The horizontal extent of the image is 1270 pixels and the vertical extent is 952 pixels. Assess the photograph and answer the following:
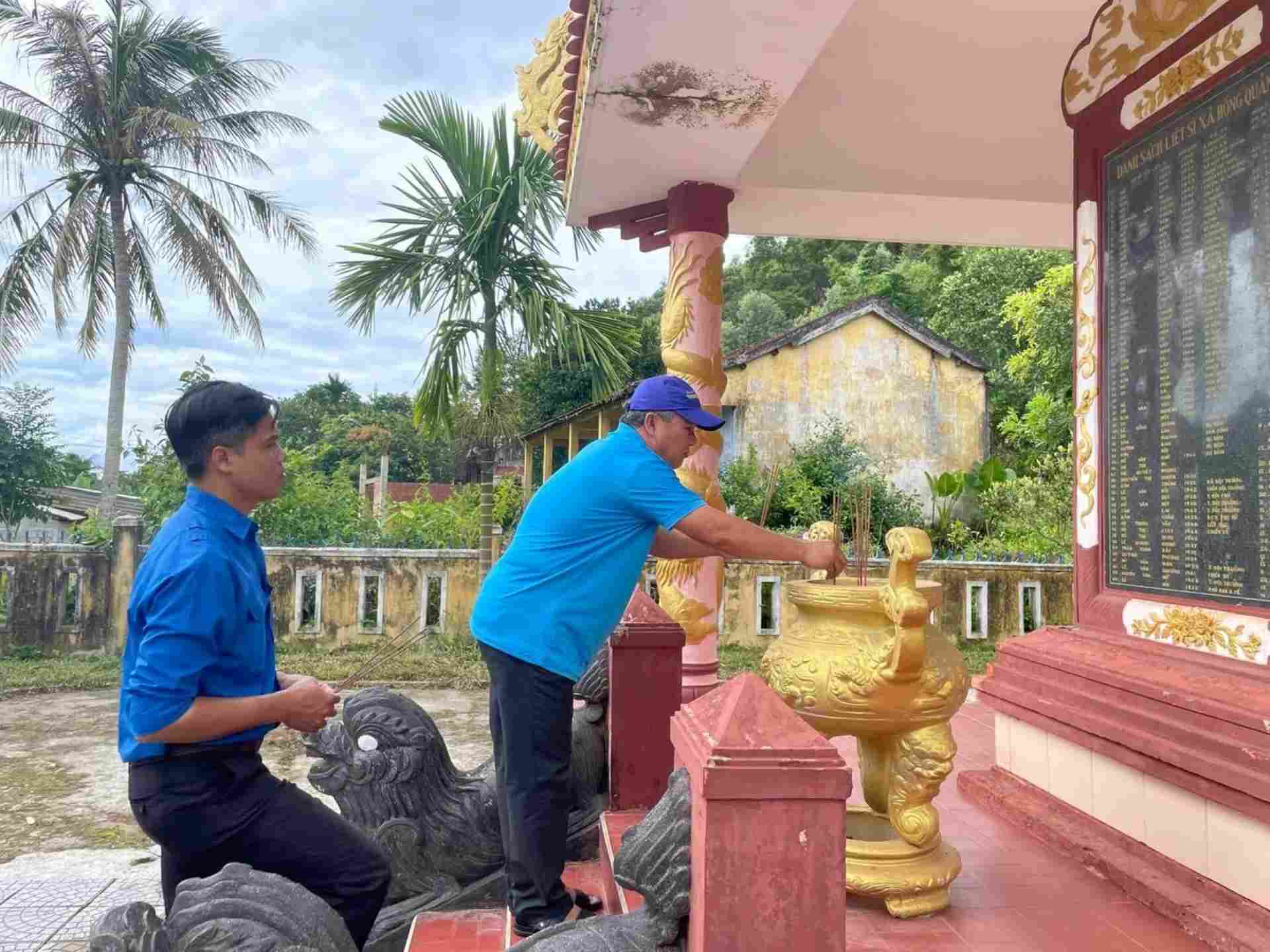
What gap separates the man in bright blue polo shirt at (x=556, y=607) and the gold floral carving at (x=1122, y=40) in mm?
2354

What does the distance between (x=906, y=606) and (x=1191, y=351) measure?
5.26ft

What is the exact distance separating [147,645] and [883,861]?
6.89ft

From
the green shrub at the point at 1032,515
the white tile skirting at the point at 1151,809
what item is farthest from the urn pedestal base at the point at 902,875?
the green shrub at the point at 1032,515

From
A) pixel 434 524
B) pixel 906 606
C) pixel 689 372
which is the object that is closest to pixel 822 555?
pixel 906 606

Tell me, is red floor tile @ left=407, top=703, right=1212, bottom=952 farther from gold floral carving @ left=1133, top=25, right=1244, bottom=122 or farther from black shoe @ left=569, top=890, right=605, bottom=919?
gold floral carving @ left=1133, top=25, right=1244, bottom=122

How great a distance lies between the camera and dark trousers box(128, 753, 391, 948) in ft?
6.27

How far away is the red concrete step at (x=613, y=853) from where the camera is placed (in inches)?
107

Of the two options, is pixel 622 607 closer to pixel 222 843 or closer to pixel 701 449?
pixel 222 843

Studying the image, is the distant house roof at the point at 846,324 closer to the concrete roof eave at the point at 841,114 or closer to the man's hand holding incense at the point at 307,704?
the concrete roof eave at the point at 841,114

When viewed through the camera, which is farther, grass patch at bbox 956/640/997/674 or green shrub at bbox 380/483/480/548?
green shrub at bbox 380/483/480/548

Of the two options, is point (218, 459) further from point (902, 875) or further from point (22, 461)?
point (22, 461)

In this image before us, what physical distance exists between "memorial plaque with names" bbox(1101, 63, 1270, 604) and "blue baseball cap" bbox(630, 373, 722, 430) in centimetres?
170

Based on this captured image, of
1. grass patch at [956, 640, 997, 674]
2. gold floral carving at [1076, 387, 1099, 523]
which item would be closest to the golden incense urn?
gold floral carving at [1076, 387, 1099, 523]

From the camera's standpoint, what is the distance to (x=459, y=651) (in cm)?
1111
